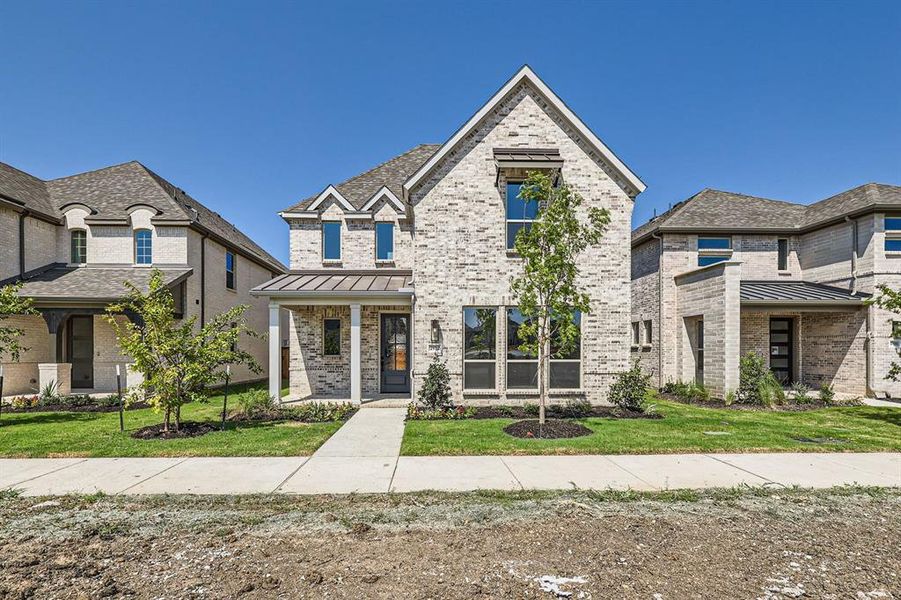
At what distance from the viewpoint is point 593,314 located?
12438 mm

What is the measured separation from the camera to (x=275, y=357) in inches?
496

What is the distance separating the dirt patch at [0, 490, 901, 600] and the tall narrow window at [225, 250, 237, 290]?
14.9m

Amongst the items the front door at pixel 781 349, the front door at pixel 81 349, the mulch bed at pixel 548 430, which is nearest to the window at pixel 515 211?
the mulch bed at pixel 548 430

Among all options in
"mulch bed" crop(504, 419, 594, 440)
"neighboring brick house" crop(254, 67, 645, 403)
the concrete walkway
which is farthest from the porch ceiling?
"mulch bed" crop(504, 419, 594, 440)

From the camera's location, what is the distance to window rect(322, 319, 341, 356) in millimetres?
14883

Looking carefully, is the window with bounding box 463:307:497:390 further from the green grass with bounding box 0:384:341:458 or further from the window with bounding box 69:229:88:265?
the window with bounding box 69:229:88:265

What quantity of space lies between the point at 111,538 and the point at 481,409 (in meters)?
8.66

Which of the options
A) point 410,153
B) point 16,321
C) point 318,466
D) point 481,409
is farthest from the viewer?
point 410,153

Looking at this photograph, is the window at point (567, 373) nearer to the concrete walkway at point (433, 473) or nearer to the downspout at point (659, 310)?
the concrete walkway at point (433, 473)

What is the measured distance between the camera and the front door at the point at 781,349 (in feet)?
54.5

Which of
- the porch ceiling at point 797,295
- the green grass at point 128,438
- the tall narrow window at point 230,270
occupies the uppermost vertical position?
the tall narrow window at point 230,270

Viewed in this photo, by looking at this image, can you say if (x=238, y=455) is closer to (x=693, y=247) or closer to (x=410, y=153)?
(x=410, y=153)

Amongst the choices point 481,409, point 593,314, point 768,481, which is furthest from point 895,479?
point 481,409

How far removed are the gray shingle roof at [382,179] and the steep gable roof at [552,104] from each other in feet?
11.7
